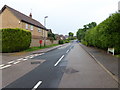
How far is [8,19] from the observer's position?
27.1m

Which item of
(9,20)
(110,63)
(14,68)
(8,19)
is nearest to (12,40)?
(14,68)

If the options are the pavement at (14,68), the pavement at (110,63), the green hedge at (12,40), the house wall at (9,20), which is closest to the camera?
the pavement at (14,68)

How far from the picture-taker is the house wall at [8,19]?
2662 cm

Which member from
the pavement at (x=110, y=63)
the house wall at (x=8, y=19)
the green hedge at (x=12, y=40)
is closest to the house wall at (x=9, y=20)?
the house wall at (x=8, y=19)

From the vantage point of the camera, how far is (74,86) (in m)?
5.01

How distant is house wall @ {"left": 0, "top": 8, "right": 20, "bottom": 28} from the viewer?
26625 mm

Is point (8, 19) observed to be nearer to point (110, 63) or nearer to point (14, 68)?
point (14, 68)

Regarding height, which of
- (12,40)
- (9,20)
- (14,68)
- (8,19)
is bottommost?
(14,68)

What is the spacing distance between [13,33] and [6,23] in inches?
444

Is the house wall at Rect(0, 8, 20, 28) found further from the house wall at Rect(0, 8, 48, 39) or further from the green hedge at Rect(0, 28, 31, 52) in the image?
the green hedge at Rect(0, 28, 31, 52)

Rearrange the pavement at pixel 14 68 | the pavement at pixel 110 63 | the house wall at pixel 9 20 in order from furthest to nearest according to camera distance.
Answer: the house wall at pixel 9 20
the pavement at pixel 110 63
the pavement at pixel 14 68

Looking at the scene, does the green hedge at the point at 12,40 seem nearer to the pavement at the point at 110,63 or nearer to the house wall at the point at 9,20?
the house wall at the point at 9,20

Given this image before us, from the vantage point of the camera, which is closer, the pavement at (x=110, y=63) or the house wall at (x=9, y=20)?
the pavement at (x=110, y=63)

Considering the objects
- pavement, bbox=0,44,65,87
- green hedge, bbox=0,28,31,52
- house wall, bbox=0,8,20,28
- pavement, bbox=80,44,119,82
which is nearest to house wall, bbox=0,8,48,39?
house wall, bbox=0,8,20,28
